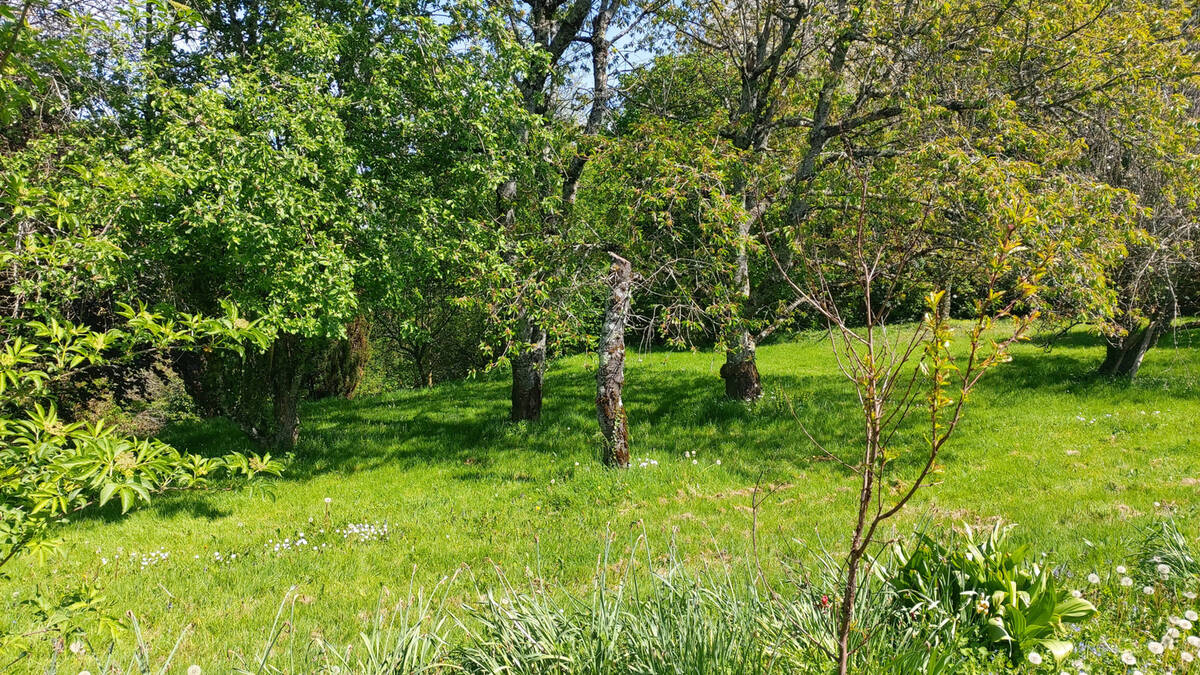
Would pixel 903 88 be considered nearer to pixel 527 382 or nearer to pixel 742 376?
pixel 742 376

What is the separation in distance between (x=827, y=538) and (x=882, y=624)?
287 centimetres

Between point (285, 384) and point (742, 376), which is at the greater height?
point (285, 384)

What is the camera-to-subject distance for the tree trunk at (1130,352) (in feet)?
35.0

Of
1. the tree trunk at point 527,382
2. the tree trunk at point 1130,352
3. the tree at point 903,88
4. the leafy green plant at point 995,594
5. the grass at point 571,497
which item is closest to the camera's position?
the leafy green plant at point 995,594

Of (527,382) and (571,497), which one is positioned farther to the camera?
(527,382)

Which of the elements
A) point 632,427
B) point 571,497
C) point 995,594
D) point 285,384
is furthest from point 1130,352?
point 285,384

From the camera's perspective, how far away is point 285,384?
382 inches

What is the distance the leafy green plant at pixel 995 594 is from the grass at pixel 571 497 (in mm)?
725

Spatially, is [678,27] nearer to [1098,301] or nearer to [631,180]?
[631,180]

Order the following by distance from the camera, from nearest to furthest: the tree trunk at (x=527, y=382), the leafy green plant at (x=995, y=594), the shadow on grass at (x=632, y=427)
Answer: the leafy green plant at (x=995, y=594)
the shadow on grass at (x=632, y=427)
the tree trunk at (x=527, y=382)

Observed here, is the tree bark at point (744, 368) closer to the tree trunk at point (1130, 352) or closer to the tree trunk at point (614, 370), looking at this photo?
the tree trunk at point (614, 370)

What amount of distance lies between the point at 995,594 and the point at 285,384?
9.34 metres

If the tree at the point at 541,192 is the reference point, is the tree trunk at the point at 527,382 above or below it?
below

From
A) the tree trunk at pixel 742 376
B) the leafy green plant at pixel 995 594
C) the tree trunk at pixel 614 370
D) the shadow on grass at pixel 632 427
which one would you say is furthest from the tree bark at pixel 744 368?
the leafy green plant at pixel 995 594
